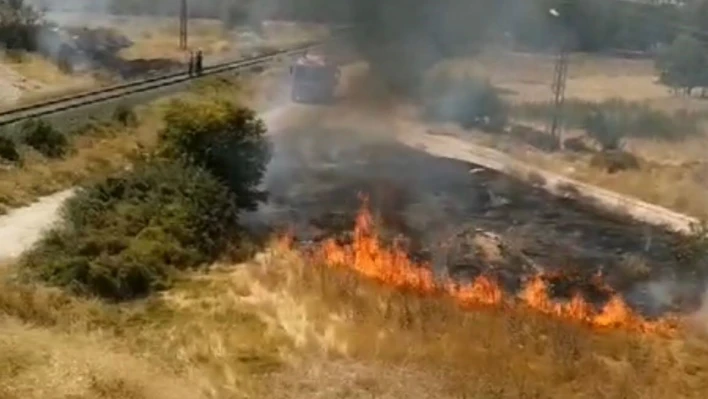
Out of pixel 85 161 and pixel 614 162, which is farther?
pixel 614 162

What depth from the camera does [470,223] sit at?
106 feet

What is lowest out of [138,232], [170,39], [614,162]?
[614,162]

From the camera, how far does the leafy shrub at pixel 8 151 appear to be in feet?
93.9

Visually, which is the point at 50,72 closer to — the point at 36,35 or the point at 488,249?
the point at 36,35

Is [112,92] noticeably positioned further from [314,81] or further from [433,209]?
[433,209]

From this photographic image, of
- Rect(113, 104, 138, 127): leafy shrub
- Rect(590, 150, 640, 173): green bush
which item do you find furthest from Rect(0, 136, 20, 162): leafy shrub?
Rect(590, 150, 640, 173): green bush

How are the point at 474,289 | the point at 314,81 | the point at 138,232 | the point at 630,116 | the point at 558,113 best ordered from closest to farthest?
1. the point at 138,232
2. the point at 474,289
3. the point at 314,81
4. the point at 558,113
5. the point at 630,116

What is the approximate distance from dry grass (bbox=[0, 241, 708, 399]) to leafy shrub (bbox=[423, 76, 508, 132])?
28.0 metres

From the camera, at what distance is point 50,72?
44969mm

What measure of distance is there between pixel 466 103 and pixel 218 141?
84.4ft

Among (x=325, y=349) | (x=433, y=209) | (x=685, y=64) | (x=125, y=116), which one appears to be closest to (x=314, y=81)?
(x=125, y=116)

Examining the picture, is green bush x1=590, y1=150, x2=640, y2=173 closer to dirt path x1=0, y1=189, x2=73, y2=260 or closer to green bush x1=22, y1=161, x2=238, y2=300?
green bush x1=22, y1=161, x2=238, y2=300

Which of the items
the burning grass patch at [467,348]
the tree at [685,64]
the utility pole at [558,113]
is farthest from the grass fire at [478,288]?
the tree at [685,64]

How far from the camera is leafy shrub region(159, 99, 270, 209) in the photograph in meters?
27.5
